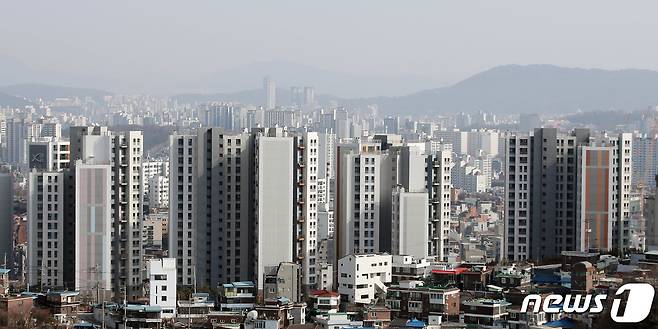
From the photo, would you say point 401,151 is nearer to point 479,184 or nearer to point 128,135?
point 128,135

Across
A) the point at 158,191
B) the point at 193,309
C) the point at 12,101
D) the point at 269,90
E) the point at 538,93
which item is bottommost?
the point at 193,309

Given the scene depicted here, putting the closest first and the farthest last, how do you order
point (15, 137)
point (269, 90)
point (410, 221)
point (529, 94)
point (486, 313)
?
point (486, 313) < point (410, 221) < point (15, 137) < point (529, 94) < point (269, 90)

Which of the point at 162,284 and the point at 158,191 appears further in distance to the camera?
the point at 158,191

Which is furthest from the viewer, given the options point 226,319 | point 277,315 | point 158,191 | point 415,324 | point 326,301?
point 158,191

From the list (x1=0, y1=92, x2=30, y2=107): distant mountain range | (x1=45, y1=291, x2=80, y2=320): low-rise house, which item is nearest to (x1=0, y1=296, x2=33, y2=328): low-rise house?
(x1=45, y1=291, x2=80, y2=320): low-rise house

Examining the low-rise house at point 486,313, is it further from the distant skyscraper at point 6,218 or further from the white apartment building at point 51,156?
the distant skyscraper at point 6,218

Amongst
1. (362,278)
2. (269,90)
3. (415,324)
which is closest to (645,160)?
(362,278)

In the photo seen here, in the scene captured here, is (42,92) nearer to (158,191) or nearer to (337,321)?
(158,191)
